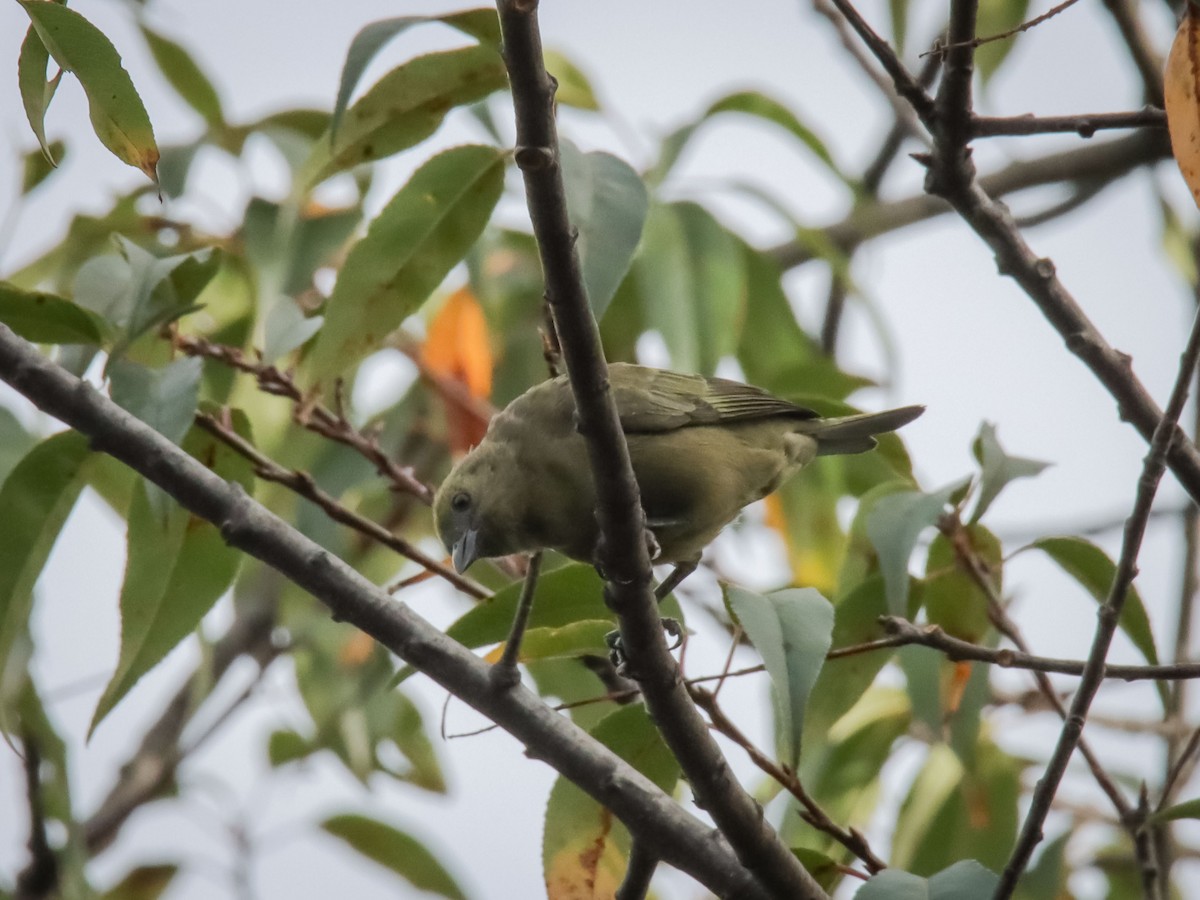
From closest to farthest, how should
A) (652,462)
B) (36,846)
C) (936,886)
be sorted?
(936,886)
(652,462)
(36,846)

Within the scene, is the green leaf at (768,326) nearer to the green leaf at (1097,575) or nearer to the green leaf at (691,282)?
the green leaf at (691,282)

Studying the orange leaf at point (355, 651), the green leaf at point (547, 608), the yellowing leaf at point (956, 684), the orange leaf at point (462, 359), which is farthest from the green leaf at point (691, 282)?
the orange leaf at point (355, 651)

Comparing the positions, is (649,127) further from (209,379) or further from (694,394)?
(209,379)

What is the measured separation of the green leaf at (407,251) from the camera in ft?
10.6

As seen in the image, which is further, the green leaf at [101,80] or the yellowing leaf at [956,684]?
the yellowing leaf at [956,684]

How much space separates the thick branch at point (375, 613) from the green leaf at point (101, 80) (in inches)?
17.0

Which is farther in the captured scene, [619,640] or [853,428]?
[853,428]

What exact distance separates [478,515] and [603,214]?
113cm

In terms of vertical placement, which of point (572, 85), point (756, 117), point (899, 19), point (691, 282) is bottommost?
point (691, 282)

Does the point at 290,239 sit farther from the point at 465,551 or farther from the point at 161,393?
the point at 161,393

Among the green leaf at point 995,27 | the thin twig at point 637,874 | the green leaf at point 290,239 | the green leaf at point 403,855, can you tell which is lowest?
the thin twig at point 637,874

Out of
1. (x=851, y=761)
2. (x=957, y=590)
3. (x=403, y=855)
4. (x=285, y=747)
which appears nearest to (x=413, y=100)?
(x=957, y=590)

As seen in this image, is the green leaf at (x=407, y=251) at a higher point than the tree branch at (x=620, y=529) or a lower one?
higher

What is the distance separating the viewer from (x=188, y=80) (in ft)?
15.8
